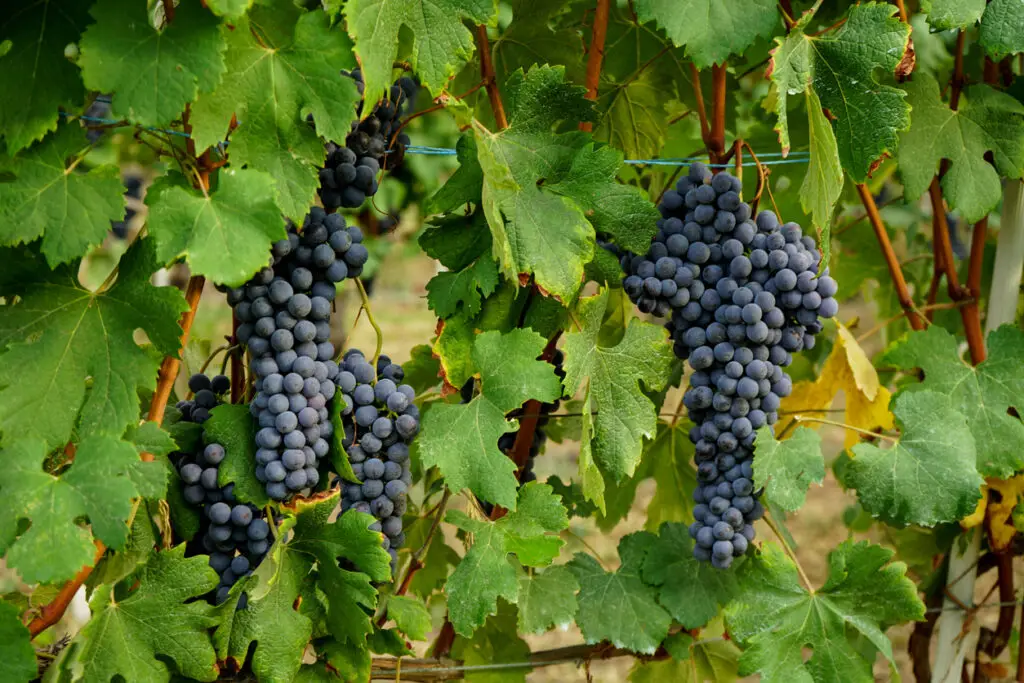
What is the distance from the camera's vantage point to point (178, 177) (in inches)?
49.6

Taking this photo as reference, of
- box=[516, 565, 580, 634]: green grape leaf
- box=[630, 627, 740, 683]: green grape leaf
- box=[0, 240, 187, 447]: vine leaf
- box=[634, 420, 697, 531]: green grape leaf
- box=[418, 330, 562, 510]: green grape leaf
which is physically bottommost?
box=[630, 627, 740, 683]: green grape leaf

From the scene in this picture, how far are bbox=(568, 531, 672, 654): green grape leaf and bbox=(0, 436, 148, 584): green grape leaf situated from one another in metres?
0.81

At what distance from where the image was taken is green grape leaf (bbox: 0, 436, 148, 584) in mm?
1149

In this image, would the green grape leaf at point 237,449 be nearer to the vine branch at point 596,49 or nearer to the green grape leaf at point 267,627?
the green grape leaf at point 267,627

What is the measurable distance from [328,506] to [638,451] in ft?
1.55

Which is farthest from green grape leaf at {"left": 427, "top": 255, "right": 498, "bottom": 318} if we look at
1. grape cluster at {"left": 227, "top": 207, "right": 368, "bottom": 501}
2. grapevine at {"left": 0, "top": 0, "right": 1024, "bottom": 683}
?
grape cluster at {"left": 227, "top": 207, "right": 368, "bottom": 501}

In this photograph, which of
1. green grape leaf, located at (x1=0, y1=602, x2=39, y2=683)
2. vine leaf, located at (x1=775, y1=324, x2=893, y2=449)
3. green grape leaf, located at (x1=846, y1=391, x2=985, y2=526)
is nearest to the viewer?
green grape leaf, located at (x1=0, y1=602, x2=39, y2=683)

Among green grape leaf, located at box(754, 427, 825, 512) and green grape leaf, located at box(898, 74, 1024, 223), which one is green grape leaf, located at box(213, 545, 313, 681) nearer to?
green grape leaf, located at box(754, 427, 825, 512)

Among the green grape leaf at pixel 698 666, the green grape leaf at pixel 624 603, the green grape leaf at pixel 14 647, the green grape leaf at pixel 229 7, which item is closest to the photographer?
the green grape leaf at pixel 229 7

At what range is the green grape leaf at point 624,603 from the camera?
1.62 m

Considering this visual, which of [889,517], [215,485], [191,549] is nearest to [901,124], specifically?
[889,517]

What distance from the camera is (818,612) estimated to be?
5.24 ft

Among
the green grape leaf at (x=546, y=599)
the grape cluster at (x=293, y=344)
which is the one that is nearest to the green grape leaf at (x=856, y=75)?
the grape cluster at (x=293, y=344)

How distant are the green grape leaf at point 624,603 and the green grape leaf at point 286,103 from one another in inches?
33.5
